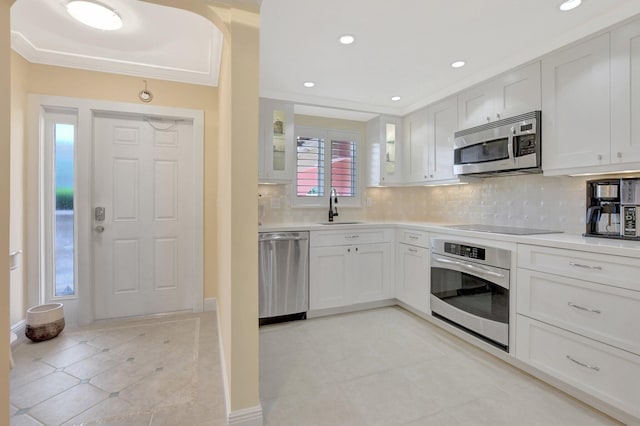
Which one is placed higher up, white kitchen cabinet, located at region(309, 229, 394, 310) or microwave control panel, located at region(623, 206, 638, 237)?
microwave control panel, located at region(623, 206, 638, 237)

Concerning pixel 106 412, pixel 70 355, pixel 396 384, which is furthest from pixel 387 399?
pixel 70 355

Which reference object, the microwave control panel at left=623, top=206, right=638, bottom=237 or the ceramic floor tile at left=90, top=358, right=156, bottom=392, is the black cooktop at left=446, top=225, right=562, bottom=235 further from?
the ceramic floor tile at left=90, top=358, right=156, bottom=392

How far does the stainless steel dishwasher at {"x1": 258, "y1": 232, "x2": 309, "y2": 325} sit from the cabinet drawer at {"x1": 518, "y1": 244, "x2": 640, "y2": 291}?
188 cm

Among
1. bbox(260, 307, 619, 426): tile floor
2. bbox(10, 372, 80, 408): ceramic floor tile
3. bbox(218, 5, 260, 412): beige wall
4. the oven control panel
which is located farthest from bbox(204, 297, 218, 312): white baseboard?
the oven control panel

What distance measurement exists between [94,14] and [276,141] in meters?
1.76

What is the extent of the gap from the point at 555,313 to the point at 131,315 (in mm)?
3688

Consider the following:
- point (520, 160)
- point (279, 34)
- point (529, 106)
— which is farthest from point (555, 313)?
point (279, 34)

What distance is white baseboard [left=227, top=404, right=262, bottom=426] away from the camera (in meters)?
1.56

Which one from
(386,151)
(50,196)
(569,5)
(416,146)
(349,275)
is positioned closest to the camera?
(569,5)

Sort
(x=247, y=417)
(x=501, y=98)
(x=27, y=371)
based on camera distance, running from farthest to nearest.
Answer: (x=501, y=98) → (x=27, y=371) → (x=247, y=417)

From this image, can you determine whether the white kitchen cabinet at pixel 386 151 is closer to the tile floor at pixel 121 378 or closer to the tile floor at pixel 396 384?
the tile floor at pixel 396 384

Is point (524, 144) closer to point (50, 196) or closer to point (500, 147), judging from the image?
point (500, 147)

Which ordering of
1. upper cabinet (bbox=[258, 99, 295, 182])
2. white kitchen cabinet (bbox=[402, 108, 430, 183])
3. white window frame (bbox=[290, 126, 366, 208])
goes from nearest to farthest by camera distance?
upper cabinet (bbox=[258, 99, 295, 182]), white kitchen cabinet (bbox=[402, 108, 430, 183]), white window frame (bbox=[290, 126, 366, 208])

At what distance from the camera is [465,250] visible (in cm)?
256
